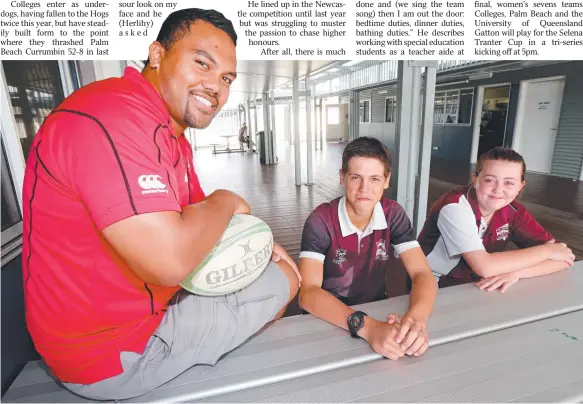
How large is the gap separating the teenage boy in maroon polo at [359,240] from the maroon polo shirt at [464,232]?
24cm

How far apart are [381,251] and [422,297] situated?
1.19ft

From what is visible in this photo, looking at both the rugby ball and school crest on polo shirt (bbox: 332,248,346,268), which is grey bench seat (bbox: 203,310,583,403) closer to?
the rugby ball

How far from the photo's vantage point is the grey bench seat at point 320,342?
93 centimetres

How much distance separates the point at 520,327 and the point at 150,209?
4.22ft

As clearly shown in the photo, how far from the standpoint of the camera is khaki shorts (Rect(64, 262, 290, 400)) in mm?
870

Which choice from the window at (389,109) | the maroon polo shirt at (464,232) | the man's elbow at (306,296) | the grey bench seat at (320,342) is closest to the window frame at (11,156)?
the grey bench seat at (320,342)

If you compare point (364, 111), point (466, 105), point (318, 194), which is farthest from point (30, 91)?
point (364, 111)

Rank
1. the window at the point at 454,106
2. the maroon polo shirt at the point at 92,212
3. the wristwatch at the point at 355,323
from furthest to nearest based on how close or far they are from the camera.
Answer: the window at the point at 454,106
the wristwatch at the point at 355,323
the maroon polo shirt at the point at 92,212

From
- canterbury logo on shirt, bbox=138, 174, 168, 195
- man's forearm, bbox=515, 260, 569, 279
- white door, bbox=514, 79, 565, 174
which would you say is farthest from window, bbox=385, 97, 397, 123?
canterbury logo on shirt, bbox=138, 174, 168, 195

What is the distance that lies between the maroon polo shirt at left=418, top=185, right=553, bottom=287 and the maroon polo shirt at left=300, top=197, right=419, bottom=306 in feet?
0.75

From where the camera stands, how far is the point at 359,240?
1.53m

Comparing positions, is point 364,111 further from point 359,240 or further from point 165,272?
point 165,272

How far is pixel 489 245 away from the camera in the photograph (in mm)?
1751

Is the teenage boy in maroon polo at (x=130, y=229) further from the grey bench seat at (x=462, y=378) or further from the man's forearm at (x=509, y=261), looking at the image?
the man's forearm at (x=509, y=261)
